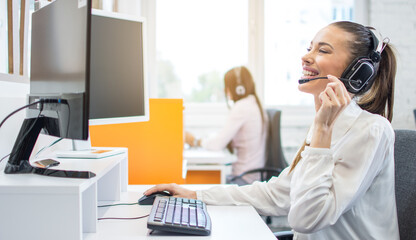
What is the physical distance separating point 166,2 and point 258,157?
1775 millimetres

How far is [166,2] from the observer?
3514mm

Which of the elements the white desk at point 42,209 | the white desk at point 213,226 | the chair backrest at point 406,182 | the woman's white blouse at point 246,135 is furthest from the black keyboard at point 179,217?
the woman's white blouse at point 246,135

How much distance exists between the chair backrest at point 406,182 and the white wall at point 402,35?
2.66 m

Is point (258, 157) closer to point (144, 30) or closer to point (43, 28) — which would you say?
point (144, 30)

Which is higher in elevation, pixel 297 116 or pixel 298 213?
pixel 297 116

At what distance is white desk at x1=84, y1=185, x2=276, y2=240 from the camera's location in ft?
2.89

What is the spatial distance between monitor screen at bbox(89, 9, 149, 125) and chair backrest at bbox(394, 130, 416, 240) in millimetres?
818

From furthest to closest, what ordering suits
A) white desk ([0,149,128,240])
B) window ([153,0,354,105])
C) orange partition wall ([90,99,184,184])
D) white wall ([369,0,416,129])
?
window ([153,0,354,105]), white wall ([369,0,416,129]), orange partition wall ([90,99,184,184]), white desk ([0,149,128,240])

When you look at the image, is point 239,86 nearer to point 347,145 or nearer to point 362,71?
point 362,71

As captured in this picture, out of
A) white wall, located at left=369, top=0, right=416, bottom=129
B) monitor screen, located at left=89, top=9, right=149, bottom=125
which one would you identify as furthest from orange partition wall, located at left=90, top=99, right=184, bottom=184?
white wall, located at left=369, top=0, right=416, bottom=129

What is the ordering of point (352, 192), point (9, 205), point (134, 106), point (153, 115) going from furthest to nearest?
point (153, 115), point (134, 106), point (352, 192), point (9, 205)

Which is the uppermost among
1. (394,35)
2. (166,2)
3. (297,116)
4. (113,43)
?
(166,2)

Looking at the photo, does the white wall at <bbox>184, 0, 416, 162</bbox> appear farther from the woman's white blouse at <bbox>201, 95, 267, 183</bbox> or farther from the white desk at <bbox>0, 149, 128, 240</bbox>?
the white desk at <bbox>0, 149, 128, 240</bbox>

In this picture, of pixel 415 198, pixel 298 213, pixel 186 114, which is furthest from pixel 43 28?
pixel 186 114
